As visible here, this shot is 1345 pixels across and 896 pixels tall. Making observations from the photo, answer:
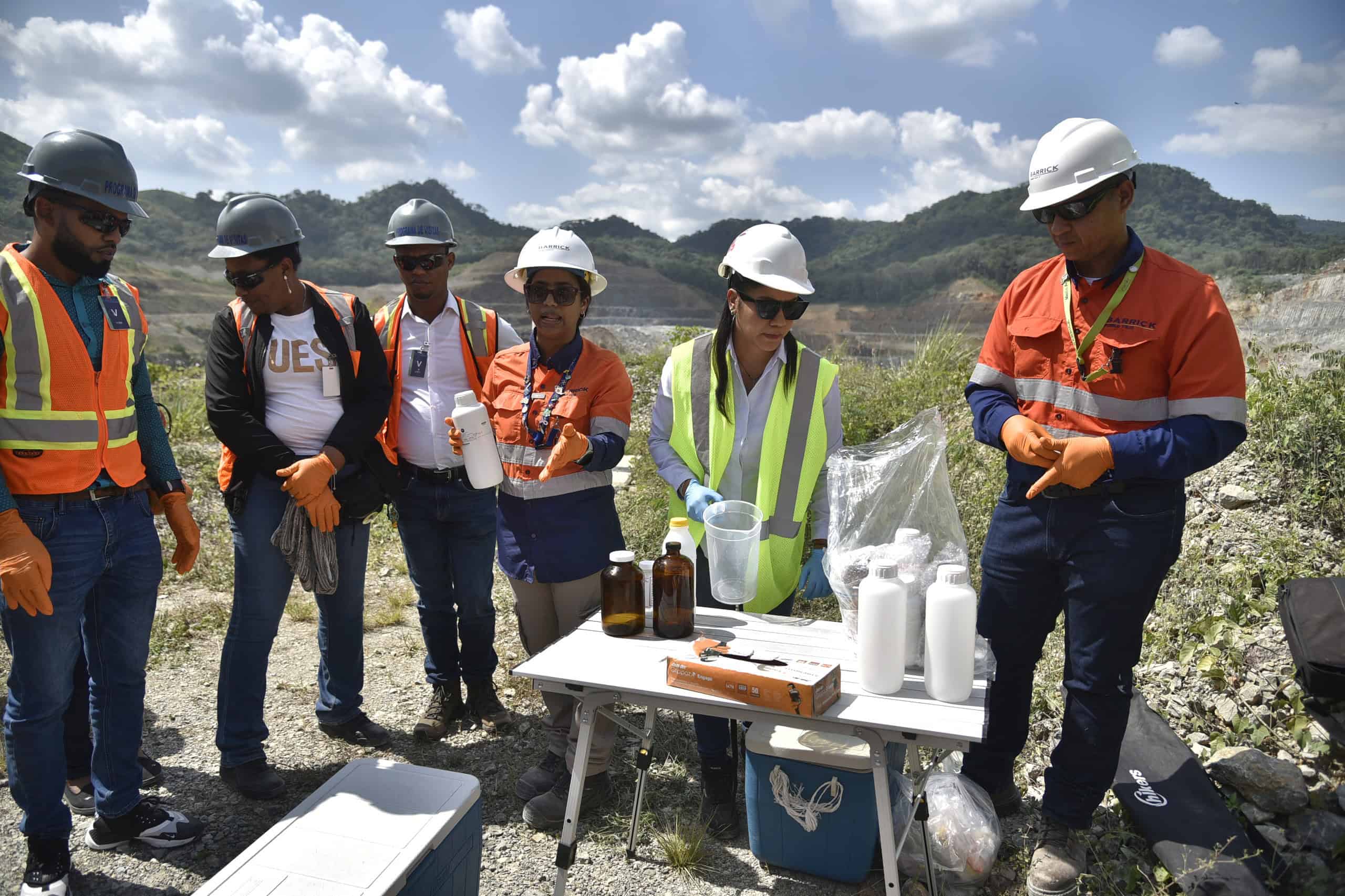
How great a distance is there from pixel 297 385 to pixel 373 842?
1.77 m

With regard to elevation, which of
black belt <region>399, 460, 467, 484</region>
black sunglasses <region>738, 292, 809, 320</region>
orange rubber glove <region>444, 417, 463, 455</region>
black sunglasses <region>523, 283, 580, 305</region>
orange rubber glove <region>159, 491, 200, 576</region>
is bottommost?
orange rubber glove <region>159, 491, 200, 576</region>

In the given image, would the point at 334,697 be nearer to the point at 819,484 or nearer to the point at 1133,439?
the point at 819,484

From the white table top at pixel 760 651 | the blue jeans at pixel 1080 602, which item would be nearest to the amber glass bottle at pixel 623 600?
the white table top at pixel 760 651

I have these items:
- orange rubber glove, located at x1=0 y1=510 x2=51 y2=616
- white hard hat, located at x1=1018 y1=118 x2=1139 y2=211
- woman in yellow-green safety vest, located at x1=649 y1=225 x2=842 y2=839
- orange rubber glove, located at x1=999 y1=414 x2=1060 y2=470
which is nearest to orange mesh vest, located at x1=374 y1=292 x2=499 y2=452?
woman in yellow-green safety vest, located at x1=649 y1=225 x2=842 y2=839

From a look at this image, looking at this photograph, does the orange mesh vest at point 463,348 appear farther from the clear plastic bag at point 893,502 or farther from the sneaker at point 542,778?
the clear plastic bag at point 893,502

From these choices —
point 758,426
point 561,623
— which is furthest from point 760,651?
point 561,623

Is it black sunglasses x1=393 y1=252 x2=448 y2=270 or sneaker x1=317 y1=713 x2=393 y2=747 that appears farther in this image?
sneaker x1=317 y1=713 x2=393 y2=747

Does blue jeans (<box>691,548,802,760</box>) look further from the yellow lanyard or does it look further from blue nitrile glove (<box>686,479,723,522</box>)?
the yellow lanyard

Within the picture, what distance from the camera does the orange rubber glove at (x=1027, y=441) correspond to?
230cm

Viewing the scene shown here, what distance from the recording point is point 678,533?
2.60 metres

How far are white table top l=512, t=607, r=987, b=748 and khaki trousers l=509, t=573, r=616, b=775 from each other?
25 cm

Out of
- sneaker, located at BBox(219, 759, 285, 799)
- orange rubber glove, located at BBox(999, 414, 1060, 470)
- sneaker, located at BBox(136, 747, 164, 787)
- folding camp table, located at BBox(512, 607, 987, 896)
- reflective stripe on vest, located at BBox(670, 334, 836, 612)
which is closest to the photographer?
folding camp table, located at BBox(512, 607, 987, 896)

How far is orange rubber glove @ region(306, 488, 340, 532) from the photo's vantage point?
298 centimetres

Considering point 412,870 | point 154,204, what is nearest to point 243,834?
point 412,870
